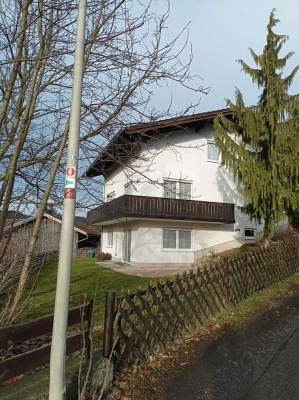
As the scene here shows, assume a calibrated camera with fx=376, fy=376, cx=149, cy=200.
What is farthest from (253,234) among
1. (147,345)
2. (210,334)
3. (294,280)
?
(147,345)

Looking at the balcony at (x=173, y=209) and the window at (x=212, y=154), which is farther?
the window at (x=212, y=154)

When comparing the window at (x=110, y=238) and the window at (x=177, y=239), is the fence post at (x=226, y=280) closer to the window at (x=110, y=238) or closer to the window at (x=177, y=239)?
the window at (x=177, y=239)

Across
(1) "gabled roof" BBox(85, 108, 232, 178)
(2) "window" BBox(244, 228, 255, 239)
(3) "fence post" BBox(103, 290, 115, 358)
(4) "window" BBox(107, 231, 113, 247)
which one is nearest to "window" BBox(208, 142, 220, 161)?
(2) "window" BBox(244, 228, 255, 239)

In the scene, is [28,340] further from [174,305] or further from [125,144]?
[125,144]

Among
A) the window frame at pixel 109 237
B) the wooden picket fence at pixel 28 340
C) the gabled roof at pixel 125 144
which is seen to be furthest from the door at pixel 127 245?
the wooden picket fence at pixel 28 340

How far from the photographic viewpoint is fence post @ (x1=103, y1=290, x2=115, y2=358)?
14.8 ft

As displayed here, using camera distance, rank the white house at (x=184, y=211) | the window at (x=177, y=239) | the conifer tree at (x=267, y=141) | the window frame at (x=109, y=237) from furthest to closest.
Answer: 1. the window frame at (x=109, y=237)
2. the window at (x=177, y=239)
3. the white house at (x=184, y=211)
4. the conifer tree at (x=267, y=141)

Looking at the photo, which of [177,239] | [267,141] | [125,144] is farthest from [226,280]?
[177,239]

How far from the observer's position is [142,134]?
5621 mm

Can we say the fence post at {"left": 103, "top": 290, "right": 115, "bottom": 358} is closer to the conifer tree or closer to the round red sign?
the round red sign

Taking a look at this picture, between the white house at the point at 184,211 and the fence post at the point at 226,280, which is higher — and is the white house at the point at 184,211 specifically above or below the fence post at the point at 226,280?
above

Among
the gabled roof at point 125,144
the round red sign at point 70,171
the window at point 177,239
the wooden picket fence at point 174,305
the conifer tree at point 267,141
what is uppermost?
the conifer tree at point 267,141

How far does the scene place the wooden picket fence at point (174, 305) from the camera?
4.80 meters

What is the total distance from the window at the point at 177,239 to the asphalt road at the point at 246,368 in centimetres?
1511
